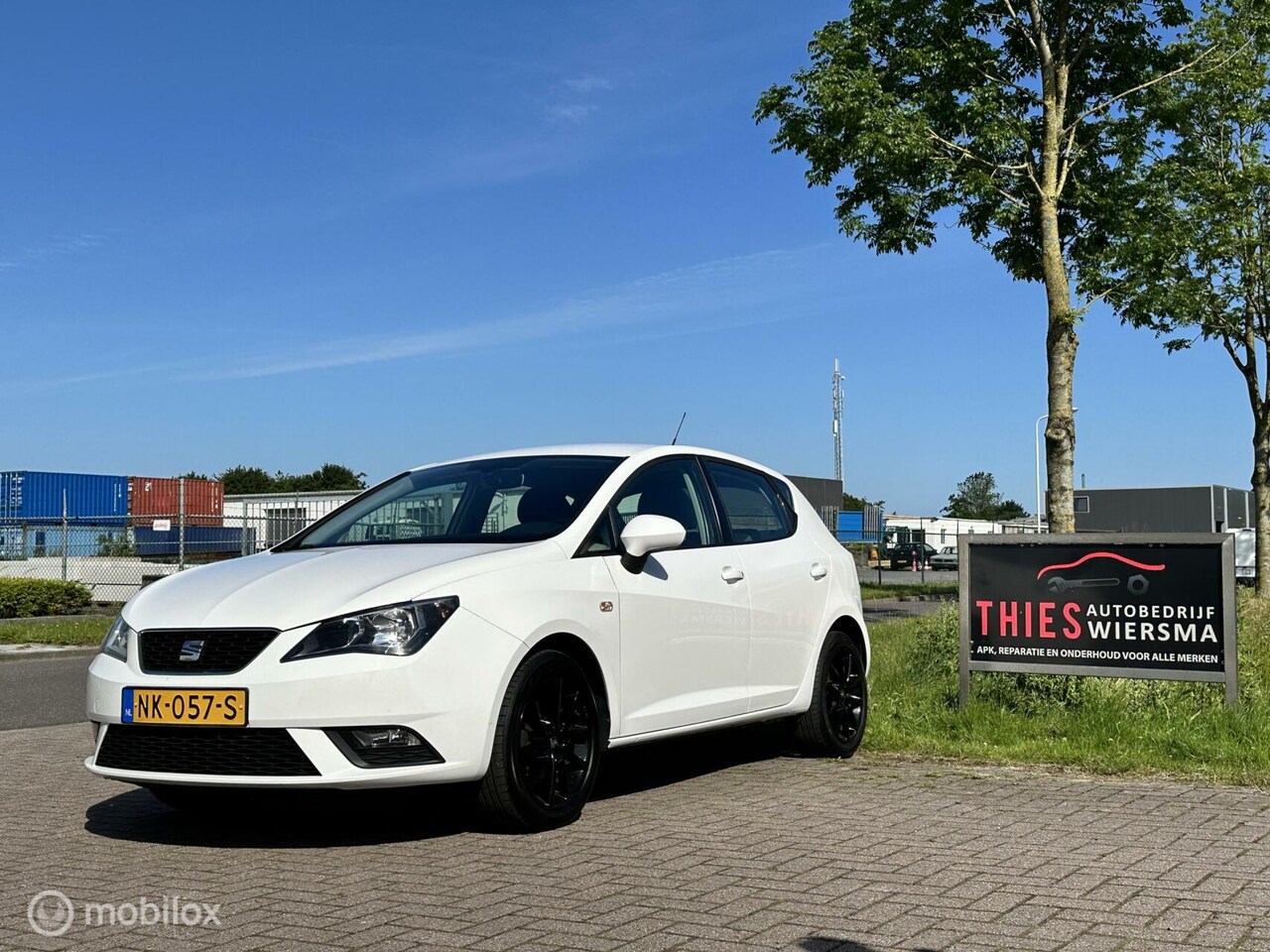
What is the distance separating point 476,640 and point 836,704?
10.3 ft

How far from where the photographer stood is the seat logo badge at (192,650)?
222 inches

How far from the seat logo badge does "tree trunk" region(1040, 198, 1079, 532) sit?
1101 centimetres

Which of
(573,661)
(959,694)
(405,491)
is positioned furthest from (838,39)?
(573,661)

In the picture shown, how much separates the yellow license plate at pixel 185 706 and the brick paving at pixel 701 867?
54 centimetres

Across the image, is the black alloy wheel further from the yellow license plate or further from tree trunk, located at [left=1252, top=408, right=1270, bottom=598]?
tree trunk, located at [left=1252, top=408, right=1270, bottom=598]

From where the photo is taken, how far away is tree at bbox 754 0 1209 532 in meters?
16.3

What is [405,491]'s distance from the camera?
7496 millimetres

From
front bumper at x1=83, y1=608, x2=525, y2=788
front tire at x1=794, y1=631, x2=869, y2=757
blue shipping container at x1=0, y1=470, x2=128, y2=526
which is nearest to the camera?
front bumper at x1=83, y1=608, x2=525, y2=788

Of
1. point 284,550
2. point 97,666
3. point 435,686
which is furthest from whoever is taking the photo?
point 284,550

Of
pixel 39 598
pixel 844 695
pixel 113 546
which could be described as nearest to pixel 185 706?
pixel 844 695

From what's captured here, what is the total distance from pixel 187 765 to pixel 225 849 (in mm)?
401

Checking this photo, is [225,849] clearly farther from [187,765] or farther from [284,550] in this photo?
[284,550]

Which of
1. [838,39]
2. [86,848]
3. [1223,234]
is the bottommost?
[86,848]

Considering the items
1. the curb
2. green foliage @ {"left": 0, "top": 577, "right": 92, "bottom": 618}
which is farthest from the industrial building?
the curb
